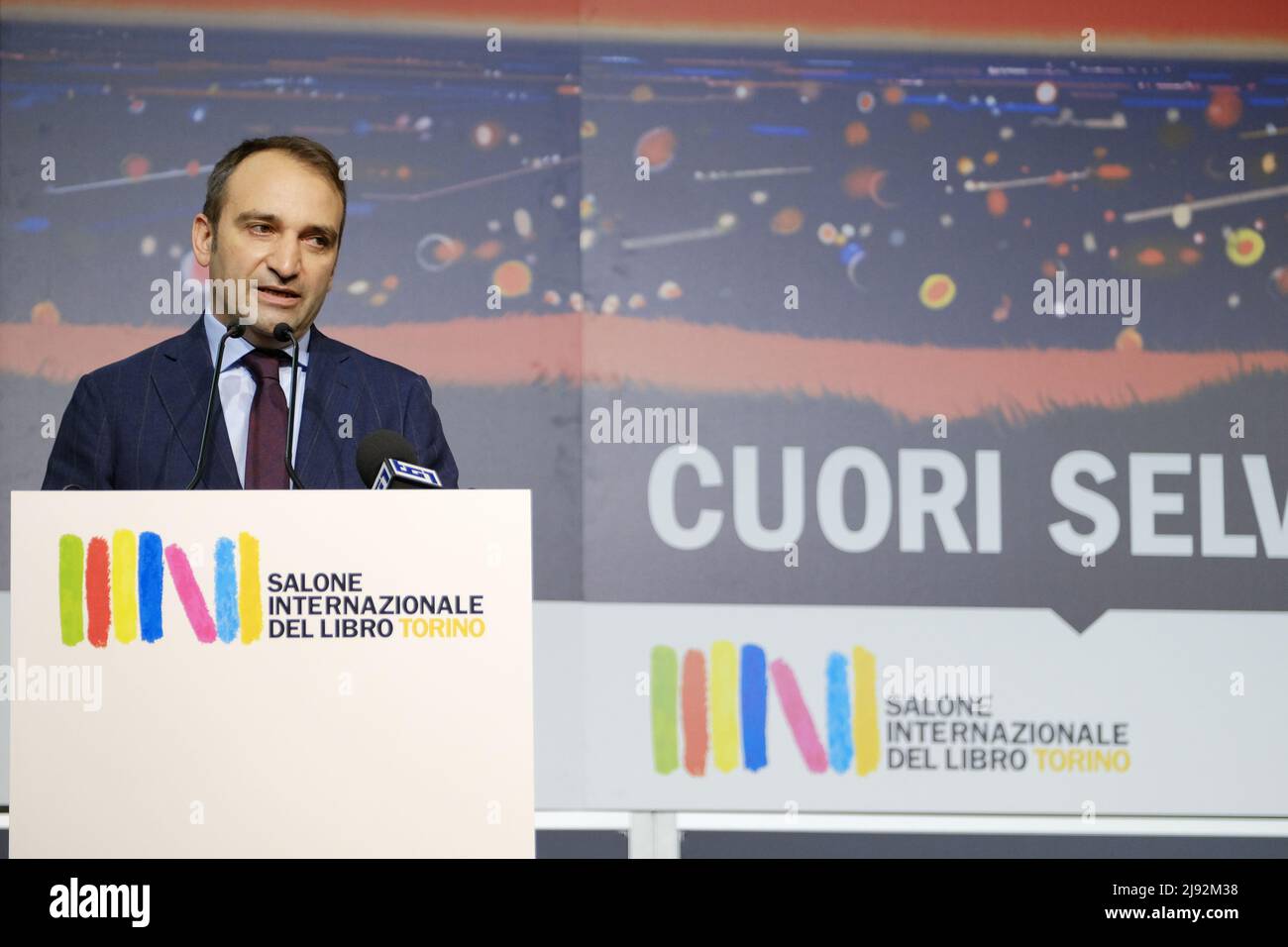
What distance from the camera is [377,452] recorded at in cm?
209

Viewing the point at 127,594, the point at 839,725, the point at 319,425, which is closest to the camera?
Result: the point at 127,594

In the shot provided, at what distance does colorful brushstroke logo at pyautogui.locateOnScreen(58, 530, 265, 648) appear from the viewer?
1845mm

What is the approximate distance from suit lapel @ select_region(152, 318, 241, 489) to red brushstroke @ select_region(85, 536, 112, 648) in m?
1.08

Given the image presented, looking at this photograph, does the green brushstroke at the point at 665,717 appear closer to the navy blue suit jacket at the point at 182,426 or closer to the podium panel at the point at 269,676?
the navy blue suit jacket at the point at 182,426

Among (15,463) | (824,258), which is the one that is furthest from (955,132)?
(15,463)

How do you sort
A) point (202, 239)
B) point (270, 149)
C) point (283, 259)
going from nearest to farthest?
1. point (283, 259)
2. point (270, 149)
3. point (202, 239)

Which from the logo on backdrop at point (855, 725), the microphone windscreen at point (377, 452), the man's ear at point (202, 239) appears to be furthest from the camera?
the logo on backdrop at point (855, 725)

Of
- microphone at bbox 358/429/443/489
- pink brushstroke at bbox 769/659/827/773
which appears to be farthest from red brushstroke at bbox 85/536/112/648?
pink brushstroke at bbox 769/659/827/773

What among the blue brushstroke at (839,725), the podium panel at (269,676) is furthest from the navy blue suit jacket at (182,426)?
the blue brushstroke at (839,725)

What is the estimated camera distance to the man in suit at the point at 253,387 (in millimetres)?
2998

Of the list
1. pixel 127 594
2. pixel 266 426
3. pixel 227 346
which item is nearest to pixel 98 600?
pixel 127 594

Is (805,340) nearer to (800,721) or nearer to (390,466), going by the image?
(800,721)

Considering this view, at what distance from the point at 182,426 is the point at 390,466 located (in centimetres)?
132
